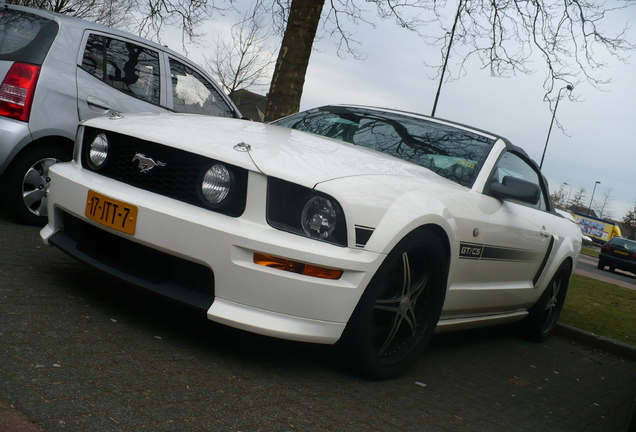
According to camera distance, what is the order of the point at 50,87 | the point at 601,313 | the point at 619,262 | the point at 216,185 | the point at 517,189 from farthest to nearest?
the point at 619,262 < the point at 601,313 < the point at 50,87 < the point at 517,189 < the point at 216,185

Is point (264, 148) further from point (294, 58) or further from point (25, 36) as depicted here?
point (294, 58)

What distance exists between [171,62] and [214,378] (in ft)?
13.4

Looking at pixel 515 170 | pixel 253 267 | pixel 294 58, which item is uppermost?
pixel 294 58

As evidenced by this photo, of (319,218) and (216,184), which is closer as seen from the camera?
(319,218)

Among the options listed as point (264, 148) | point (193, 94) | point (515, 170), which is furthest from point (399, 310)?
point (193, 94)

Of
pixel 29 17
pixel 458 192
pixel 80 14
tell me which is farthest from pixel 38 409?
pixel 80 14

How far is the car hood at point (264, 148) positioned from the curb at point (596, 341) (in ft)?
11.1

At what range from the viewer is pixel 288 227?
3.04 meters

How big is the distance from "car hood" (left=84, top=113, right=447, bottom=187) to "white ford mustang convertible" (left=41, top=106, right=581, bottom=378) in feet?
0.03

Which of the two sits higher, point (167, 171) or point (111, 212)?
point (167, 171)

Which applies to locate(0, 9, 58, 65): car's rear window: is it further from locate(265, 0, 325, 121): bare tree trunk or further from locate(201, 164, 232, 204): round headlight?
locate(265, 0, 325, 121): bare tree trunk

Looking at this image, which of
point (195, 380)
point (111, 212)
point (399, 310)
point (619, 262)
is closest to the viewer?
point (195, 380)

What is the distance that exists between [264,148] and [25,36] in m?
2.92

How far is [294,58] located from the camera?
31.0 ft
